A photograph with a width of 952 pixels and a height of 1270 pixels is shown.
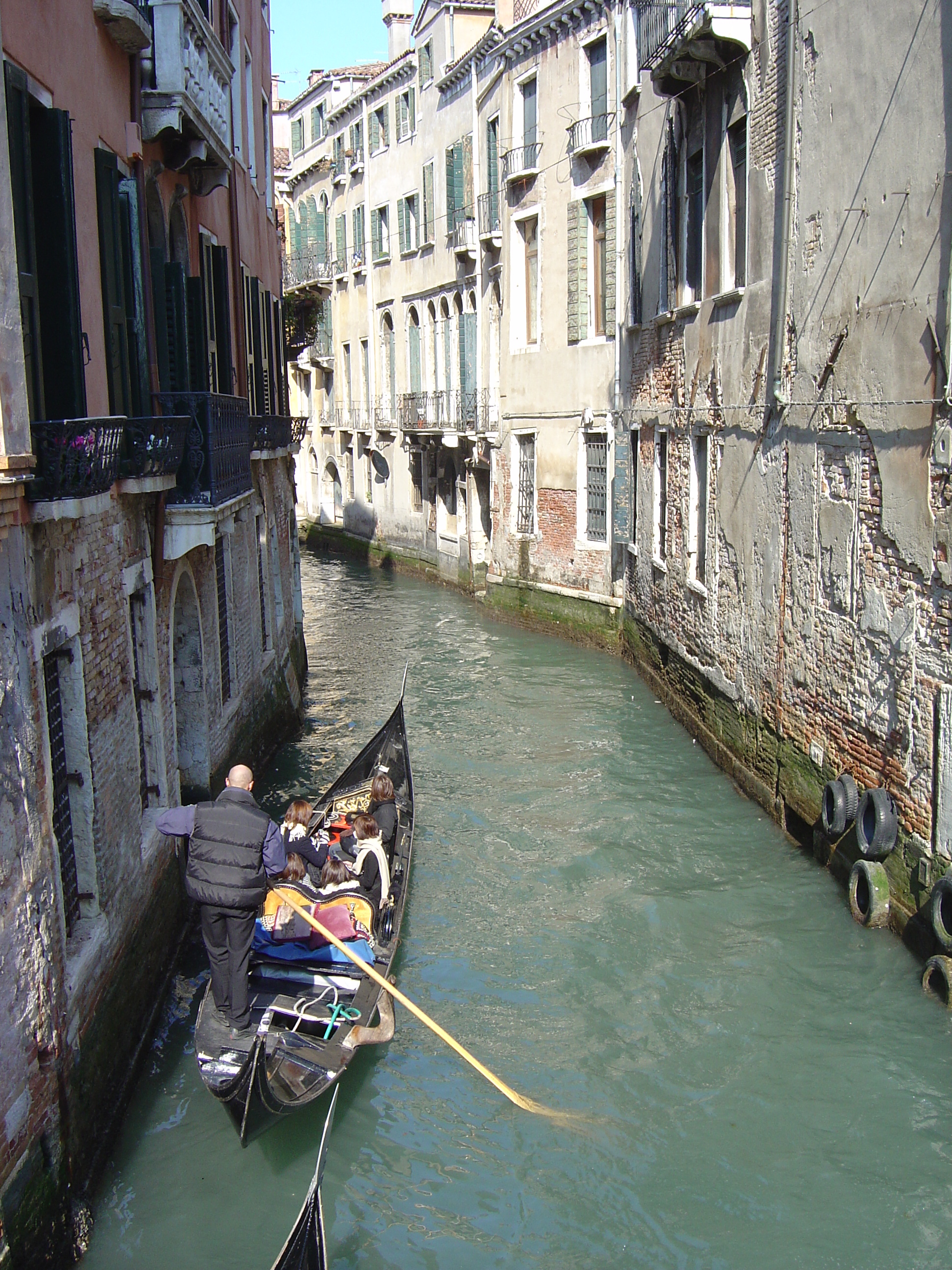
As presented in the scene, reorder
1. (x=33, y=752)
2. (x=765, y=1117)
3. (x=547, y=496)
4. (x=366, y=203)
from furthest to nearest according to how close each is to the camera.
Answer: (x=366, y=203) < (x=547, y=496) < (x=765, y=1117) < (x=33, y=752)

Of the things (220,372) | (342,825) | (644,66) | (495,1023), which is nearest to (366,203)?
(644,66)

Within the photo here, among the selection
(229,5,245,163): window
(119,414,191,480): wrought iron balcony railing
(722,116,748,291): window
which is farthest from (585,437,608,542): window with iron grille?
(119,414,191,480): wrought iron balcony railing

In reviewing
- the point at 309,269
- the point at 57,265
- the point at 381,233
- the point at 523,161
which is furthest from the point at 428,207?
the point at 57,265

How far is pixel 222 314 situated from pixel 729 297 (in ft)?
13.4

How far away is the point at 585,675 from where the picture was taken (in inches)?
543

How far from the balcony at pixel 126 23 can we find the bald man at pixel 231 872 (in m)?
3.65

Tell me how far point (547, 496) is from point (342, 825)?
31.0ft

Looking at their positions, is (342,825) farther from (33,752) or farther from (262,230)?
(262,230)

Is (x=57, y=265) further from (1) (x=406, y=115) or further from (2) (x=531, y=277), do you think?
(1) (x=406, y=115)

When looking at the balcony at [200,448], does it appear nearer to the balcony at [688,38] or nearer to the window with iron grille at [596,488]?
the balcony at [688,38]

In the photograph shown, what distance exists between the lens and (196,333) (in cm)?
787

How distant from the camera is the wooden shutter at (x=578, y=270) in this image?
15352 millimetres

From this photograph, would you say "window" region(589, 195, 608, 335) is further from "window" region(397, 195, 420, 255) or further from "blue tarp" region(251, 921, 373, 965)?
"blue tarp" region(251, 921, 373, 965)

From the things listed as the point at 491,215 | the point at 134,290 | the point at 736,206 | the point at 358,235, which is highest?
the point at 358,235
